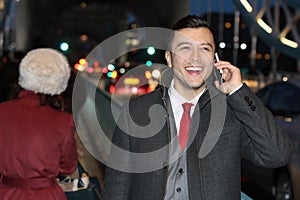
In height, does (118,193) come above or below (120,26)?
above

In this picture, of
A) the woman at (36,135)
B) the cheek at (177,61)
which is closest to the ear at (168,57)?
the cheek at (177,61)

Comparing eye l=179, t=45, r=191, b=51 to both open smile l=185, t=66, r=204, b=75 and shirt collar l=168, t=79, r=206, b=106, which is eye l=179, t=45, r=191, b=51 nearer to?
open smile l=185, t=66, r=204, b=75

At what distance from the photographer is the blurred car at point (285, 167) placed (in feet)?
27.1

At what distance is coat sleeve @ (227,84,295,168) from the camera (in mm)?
3143

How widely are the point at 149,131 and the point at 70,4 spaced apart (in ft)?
283

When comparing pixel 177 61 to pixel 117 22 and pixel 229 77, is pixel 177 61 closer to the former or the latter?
pixel 229 77

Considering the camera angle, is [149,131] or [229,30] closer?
[149,131]

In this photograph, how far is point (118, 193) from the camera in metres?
3.25

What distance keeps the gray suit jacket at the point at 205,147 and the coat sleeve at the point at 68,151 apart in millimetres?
822

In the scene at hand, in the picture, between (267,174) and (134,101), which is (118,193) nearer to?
(134,101)

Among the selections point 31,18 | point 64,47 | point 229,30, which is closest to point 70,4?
point 31,18

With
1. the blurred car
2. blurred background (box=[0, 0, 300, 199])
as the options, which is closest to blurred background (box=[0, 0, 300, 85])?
blurred background (box=[0, 0, 300, 199])

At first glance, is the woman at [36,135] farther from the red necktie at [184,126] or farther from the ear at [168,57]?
the red necktie at [184,126]

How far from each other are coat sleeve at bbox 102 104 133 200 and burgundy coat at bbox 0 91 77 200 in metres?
0.83
